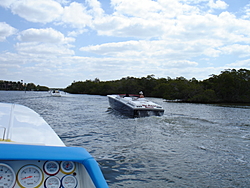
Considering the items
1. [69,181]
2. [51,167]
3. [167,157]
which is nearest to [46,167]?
[51,167]

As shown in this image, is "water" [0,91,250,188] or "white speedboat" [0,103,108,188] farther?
"water" [0,91,250,188]

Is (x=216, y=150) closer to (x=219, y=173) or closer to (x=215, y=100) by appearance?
(x=219, y=173)

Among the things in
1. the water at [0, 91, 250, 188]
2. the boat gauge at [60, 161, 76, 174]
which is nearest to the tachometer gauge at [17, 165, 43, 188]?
the boat gauge at [60, 161, 76, 174]

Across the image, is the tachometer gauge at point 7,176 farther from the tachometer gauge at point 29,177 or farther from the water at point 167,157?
the water at point 167,157

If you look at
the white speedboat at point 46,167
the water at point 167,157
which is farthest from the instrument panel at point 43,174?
the water at point 167,157

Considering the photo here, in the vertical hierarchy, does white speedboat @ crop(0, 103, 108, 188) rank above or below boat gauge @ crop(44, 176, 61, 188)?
above

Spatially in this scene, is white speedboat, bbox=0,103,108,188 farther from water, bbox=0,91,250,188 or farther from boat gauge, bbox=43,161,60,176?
water, bbox=0,91,250,188

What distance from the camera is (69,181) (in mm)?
2348

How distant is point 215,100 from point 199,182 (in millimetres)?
41935

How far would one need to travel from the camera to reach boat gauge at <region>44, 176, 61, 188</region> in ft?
7.43

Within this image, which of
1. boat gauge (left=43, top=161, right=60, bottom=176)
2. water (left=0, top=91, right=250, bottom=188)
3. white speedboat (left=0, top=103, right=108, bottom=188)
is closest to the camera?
white speedboat (left=0, top=103, right=108, bottom=188)

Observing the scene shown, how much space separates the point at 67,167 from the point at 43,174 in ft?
0.77

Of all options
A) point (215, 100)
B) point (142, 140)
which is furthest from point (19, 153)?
point (215, 100)

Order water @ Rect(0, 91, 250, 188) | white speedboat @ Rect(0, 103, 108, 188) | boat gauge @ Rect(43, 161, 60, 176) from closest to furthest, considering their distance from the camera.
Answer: white speedboat @ Rect(0, 103, 108, 188)
boat gauge @ Rect(43, 161, 60, 176)
water @ Rect(0, 91, 250, 188)
